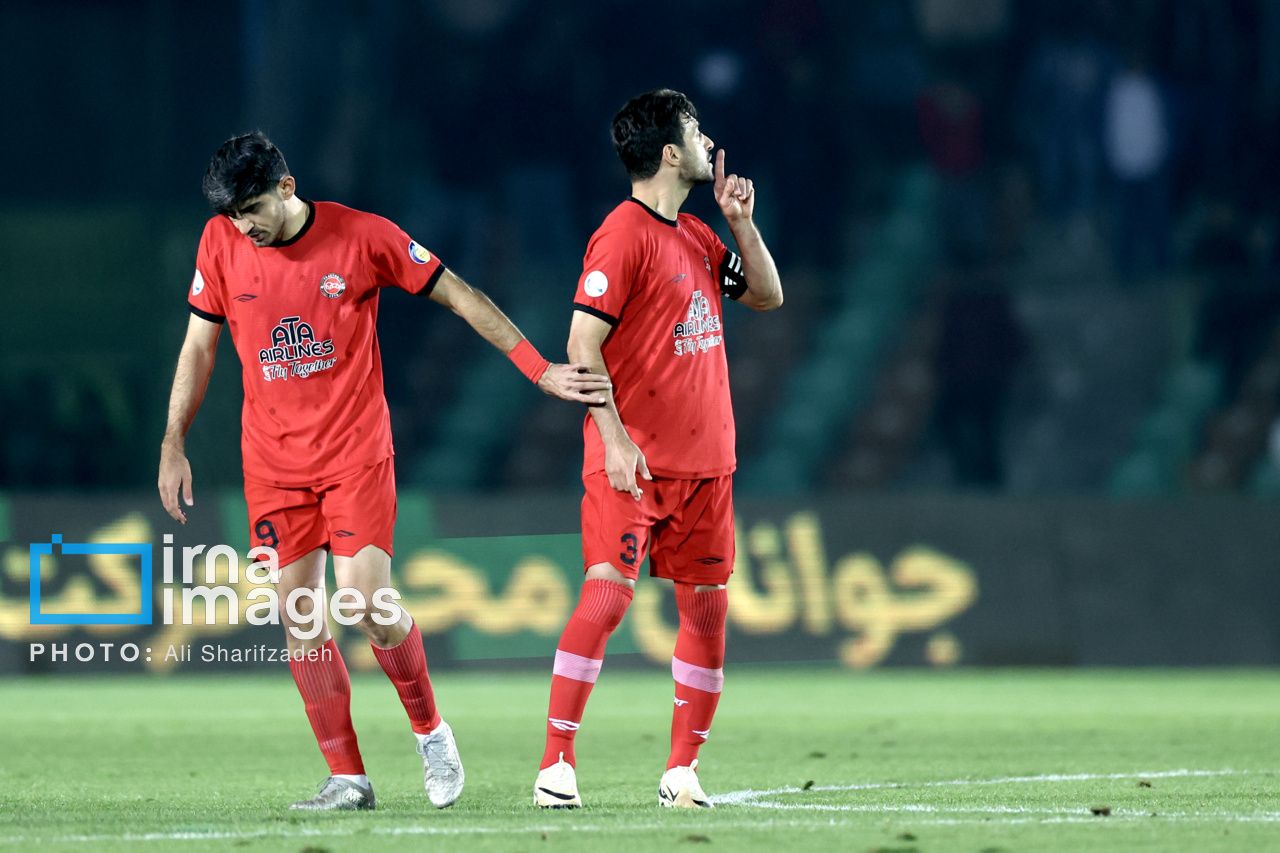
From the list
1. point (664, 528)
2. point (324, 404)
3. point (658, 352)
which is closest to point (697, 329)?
point (658, 352)

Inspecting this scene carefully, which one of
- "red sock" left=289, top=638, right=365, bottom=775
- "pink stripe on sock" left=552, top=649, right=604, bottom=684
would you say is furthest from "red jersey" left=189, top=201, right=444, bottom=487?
"pink stripe on sock" left=552, top=649, right=604, bottom=684

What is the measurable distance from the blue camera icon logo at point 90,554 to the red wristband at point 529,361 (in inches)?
272

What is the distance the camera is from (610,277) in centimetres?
589

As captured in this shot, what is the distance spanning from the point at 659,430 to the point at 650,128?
90cm

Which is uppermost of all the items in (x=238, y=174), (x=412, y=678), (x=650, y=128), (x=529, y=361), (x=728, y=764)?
(x=650, y=128)

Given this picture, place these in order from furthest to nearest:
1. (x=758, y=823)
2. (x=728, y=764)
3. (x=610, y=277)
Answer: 1. (x=728, y=764)
2. (x=610, y=277)
3. (x=758, y=823)

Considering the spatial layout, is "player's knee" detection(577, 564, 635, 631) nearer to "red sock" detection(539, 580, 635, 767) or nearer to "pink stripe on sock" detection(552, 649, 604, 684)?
"red sock" detection(539, 580, 635, 767)

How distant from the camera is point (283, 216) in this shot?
234 inches

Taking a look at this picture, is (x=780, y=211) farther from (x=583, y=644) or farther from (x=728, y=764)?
(x=583, y=644)

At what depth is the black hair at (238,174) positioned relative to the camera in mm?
5723

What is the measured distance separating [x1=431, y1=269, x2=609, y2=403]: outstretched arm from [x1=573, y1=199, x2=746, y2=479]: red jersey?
0.62ft

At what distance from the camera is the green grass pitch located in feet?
17.1

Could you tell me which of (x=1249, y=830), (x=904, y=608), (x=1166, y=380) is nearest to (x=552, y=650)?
(x=904, y=608)

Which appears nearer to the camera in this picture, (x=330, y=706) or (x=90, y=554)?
(x=330, y=706)
